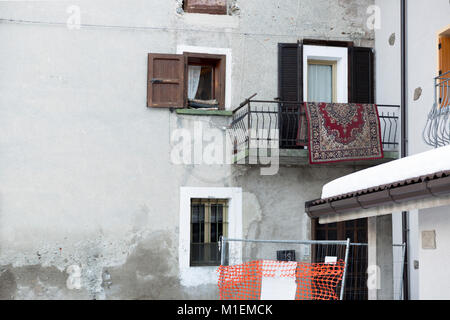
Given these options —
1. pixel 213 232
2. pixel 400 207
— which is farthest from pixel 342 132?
pixel 400 207

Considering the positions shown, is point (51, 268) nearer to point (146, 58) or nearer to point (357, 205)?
point (146, 58)

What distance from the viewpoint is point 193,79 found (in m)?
13.3

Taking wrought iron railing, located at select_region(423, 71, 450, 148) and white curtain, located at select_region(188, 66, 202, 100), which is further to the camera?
white curtain, located at select_region(188, 66, 202, 100)

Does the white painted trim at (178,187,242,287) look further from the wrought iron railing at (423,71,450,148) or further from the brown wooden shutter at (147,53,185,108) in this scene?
the wrought iron railing at (423,71,450,148)

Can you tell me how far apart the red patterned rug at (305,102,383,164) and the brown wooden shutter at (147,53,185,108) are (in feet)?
7.52

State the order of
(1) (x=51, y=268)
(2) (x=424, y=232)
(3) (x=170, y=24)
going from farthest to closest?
(3) (x=170, y=24) → (1) (x=51, y=268) → (2) (x=424, y=232)

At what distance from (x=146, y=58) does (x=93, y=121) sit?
1.46 m

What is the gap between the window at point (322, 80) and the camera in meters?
13.7

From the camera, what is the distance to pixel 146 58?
12.9m

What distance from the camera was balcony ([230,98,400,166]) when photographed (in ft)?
40.9

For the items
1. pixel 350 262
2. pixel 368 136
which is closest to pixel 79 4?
pixel 368 136

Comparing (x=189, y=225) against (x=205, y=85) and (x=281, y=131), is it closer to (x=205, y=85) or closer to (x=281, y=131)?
(x=281, y=131)

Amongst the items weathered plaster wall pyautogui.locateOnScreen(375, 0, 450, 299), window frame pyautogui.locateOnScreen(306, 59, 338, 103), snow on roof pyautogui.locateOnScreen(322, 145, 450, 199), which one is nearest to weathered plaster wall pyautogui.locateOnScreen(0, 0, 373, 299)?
window frame pyautogui.locateOnScreen(306, 59, 338, 103)

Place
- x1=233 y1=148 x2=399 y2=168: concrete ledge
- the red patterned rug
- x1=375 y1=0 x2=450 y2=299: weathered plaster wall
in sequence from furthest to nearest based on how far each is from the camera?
the red patterned rug → x1=233 y1=148 x2=399 y2=168: concrete ledge → x1=375 y1=0 x2=450 y2=299: weathered plaster wall
